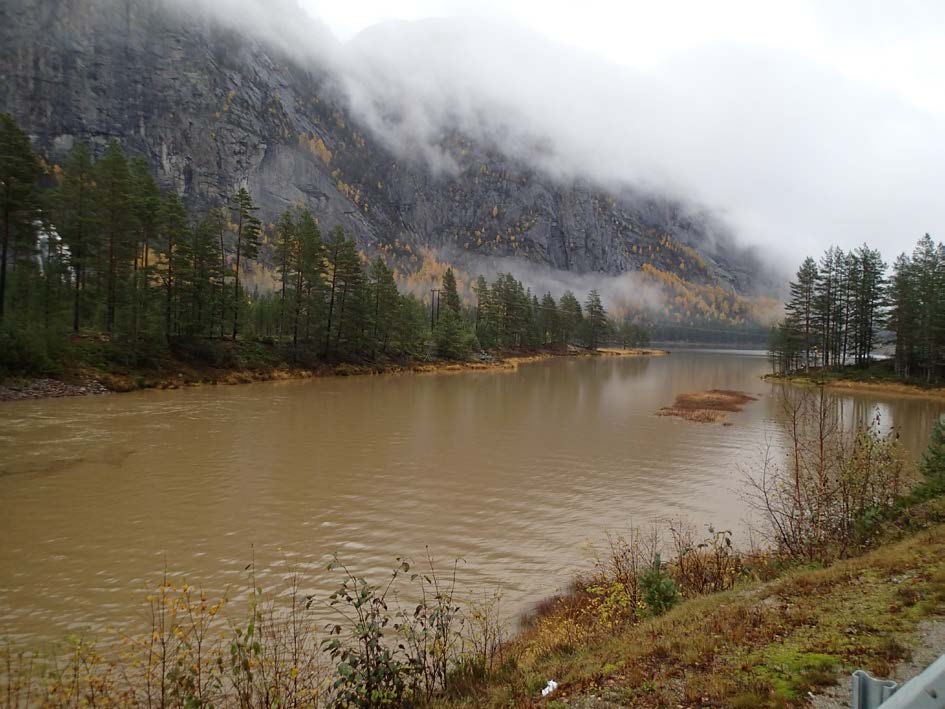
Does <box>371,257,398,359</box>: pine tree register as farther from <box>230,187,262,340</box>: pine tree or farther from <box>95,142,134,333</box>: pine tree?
<box>95,142,134,333</box>: pine tree

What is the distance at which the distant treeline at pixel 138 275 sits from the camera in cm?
3656

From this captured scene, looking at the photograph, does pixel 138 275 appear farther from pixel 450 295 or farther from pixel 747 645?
pixel 450 295

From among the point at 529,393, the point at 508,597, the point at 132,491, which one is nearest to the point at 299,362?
the point at 529,393

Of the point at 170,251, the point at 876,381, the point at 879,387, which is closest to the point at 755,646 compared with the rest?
the point at 170,251

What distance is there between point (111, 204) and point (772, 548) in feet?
170

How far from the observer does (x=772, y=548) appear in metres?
11.5

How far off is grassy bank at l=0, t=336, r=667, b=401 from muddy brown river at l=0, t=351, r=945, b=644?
291 cm

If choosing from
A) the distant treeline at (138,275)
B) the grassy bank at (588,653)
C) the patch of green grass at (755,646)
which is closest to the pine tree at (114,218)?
the distant treeline at (138,275)

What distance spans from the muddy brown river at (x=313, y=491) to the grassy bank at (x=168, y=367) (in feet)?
9.55

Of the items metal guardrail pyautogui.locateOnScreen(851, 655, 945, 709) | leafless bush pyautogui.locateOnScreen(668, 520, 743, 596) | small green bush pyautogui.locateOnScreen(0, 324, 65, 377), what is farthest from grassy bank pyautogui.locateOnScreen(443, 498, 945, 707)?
small green bush pyautogui.locateOnScreen(0, 324, 65, 377)

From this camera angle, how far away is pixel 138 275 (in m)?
45.2

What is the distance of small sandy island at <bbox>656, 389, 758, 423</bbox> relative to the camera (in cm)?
3300

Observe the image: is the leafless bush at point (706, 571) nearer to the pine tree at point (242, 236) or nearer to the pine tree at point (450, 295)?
the pine tree at point (242, 236)

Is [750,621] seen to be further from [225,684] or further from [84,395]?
[84,395]
